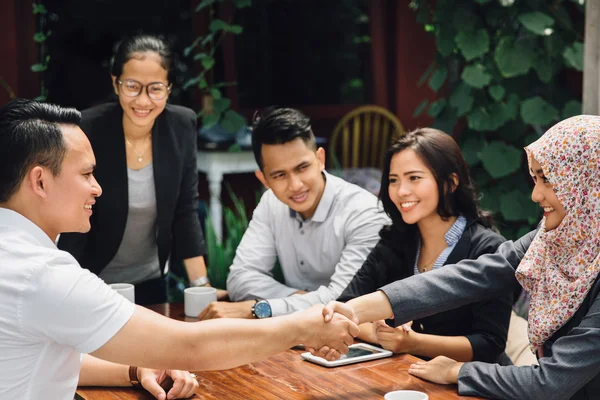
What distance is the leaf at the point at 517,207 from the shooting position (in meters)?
4.22

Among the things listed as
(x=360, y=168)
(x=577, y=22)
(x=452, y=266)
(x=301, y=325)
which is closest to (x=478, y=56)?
(x=577, y=22)

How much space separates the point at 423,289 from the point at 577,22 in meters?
2.92

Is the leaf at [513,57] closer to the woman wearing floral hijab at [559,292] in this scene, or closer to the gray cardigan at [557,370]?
the woman wearing floral hijab at [559,292]

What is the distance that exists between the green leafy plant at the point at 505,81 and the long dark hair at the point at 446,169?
1847 mm

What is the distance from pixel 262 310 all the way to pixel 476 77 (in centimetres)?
229

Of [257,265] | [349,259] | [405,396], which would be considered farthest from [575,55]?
[405,396]

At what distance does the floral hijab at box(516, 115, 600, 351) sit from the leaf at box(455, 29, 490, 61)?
8.01 ft

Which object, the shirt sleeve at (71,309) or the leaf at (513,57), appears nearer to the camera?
the shirt sleeve at (71,309)

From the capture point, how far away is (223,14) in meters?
5.38

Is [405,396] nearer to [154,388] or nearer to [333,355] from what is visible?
[333,355]

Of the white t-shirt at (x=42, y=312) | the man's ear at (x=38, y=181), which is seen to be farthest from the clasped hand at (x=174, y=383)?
the man's ear at (x=38, y=181)

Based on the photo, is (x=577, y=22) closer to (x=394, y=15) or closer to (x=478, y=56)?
(x=478, y=56)

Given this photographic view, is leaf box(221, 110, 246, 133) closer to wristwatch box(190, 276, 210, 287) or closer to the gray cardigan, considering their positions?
wristwatch box(190, 276, 210, 287)

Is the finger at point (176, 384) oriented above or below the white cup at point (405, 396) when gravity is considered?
below
